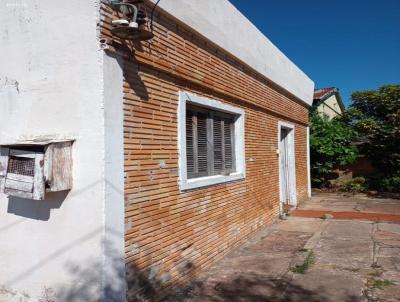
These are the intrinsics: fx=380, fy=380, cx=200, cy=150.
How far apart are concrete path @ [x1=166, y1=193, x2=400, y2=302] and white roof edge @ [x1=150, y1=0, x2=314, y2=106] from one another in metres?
3.37

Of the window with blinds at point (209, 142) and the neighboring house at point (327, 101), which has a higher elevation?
the neighboring house at point (327, 101)

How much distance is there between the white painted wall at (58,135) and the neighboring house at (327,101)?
15120mm

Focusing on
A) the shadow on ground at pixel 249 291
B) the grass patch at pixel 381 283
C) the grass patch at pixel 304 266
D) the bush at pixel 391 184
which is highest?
the bush at pixel 391 184

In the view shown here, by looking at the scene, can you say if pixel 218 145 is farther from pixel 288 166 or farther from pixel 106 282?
pixel 288 166

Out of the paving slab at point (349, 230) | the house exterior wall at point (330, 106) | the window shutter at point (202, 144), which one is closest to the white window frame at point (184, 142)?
→ the window shutter at point (202, 144)

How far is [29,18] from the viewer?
3936 millimetres

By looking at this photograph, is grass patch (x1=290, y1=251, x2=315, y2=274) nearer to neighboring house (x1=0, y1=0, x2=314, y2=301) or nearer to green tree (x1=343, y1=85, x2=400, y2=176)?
neighboring house (x1=0, y1=0, x2=314, y2=301)

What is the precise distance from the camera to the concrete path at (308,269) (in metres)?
4.47

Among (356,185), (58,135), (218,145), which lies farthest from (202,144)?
(356,185)

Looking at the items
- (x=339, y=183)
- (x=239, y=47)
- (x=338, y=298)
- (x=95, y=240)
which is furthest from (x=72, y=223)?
(x=339, y=183)

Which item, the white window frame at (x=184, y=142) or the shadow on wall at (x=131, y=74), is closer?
the shadow on wall at (x=131, y=74)

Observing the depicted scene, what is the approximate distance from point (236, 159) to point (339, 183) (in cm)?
951

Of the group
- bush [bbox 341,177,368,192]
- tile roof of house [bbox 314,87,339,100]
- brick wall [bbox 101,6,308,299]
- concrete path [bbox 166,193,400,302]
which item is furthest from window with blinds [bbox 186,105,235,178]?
tile roof of house [bbox 314,87,339,100]

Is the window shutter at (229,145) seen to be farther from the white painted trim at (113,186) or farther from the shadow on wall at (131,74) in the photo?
the white painted trim at (113,186)
